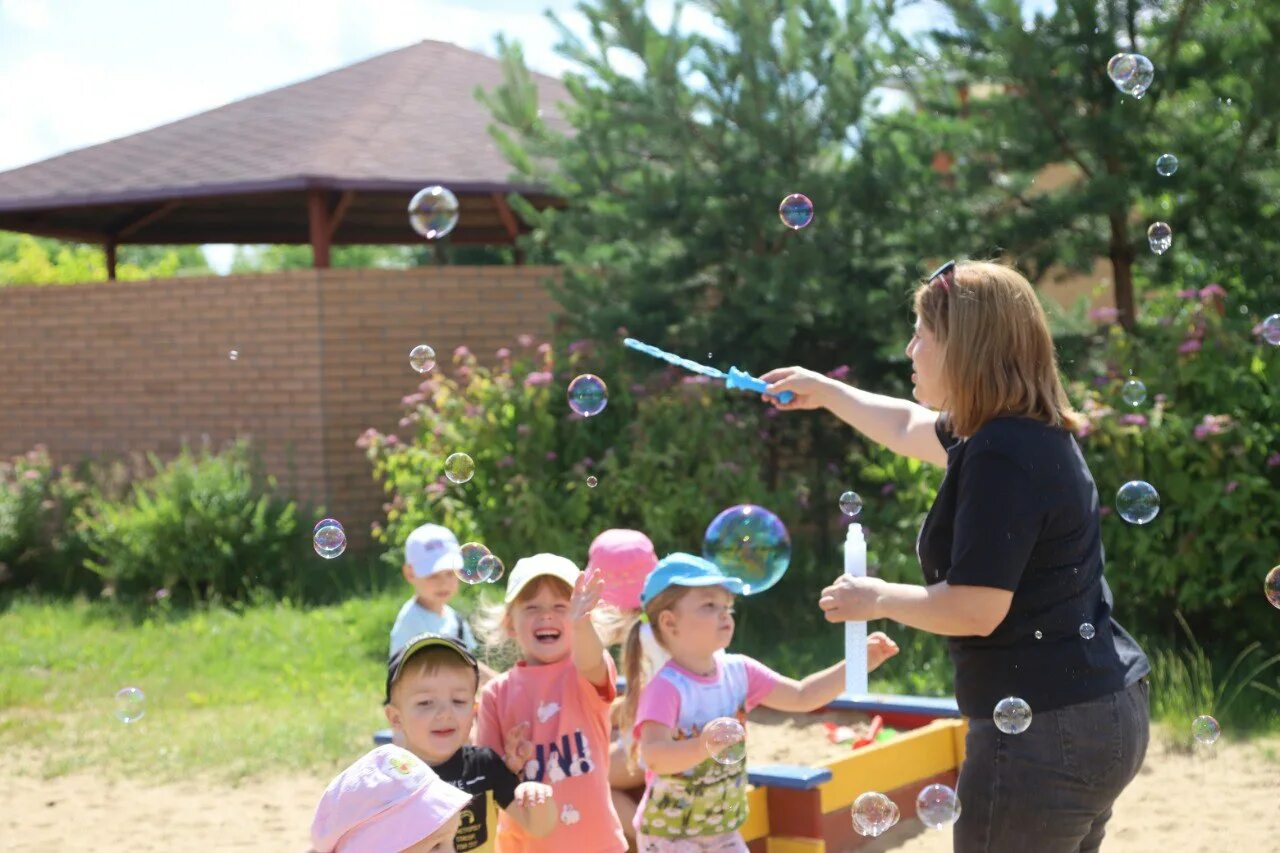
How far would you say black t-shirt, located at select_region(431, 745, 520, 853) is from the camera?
3.11 m

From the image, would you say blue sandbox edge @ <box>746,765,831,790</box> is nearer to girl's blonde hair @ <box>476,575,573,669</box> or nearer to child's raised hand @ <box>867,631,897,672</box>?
girl's blonde hair @ <box>476,575,573,669</box>

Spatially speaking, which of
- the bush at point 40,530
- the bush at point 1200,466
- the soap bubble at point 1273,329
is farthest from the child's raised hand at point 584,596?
the bush at point 40,530

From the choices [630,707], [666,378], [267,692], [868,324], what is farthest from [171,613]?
[630,707]

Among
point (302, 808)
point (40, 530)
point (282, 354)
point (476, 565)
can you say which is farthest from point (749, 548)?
point (40, 530)

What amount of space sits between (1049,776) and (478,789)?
50.7 inches

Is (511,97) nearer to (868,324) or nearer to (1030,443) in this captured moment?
(868,324)

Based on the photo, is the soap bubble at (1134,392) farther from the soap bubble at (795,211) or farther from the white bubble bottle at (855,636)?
the white bubble bottle at (855,636)

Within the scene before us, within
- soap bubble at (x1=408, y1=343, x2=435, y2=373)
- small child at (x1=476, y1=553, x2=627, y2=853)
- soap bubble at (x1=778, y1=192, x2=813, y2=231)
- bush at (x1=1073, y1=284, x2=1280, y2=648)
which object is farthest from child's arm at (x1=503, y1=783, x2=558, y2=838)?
bush at (x1=1073, y1=284, x2=1280, y2=648)

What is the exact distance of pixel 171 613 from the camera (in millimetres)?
10094

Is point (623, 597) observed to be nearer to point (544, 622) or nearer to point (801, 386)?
point (544, 622)

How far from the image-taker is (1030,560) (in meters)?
2.47

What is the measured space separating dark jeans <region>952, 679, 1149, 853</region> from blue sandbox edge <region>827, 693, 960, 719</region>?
2.93 m

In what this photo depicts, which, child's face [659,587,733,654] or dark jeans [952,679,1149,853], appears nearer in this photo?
dark jeans [952,679,1149,853]

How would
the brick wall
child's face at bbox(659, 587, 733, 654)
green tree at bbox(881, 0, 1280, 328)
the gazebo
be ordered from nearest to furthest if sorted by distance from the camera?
child's face at bbox(659, 587, 733, 654) → green tree at bbox(881, 0, 1280, 328) → the brick wall → the gazebo
